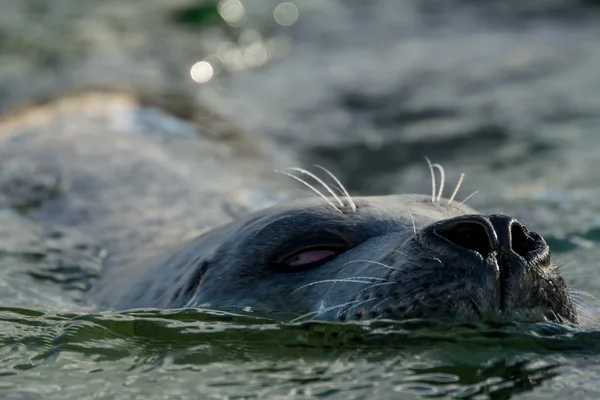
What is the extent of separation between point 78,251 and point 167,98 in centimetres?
271

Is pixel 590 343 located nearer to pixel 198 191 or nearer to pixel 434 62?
pixel 198 191

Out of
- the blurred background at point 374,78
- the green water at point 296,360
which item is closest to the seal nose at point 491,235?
the green water at point 296,360

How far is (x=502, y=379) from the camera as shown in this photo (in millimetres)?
3270

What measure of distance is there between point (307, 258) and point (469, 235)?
683mm

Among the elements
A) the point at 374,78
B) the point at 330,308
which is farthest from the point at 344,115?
the point at 330,308

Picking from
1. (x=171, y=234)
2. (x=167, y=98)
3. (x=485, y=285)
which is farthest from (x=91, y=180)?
(x=485, y=285)

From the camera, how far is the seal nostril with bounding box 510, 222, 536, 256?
11.5ft

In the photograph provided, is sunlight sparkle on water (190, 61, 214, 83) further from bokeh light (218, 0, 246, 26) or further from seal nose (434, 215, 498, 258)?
seal nose (434, 215, 498, 258)

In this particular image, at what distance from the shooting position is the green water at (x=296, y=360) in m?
3.26

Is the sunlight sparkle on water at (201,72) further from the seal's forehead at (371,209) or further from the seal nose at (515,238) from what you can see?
the seal nose at (515,238)

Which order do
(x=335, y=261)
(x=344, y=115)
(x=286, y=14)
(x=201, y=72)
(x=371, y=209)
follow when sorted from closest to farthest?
(x=335, y=261) → (x=371, y=209) → (x=344, y=115) → (x=201, y=72) → (x=286, y=14)

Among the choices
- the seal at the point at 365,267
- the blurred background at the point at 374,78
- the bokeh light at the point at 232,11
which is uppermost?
the bokeh light at the point at 232,11

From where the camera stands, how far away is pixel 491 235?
340 centimetres

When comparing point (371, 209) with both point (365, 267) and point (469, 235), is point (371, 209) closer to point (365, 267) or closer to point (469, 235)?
point (365, 267)
